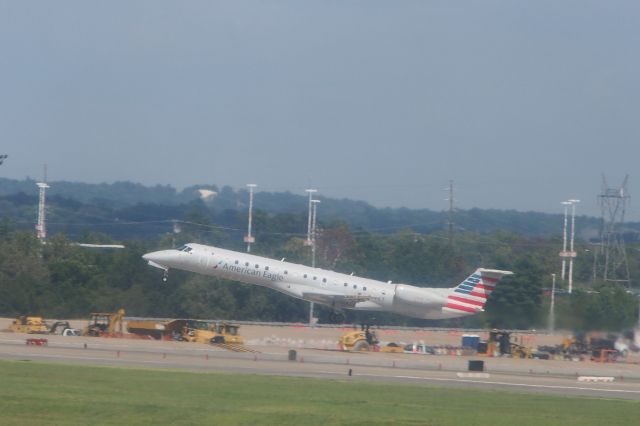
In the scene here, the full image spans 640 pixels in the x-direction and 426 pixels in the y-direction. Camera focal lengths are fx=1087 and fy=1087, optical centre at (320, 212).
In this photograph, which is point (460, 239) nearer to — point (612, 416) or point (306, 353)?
point (306, 353)

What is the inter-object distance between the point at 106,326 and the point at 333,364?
19106 millimetres

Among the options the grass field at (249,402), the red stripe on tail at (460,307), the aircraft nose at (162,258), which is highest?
the aircraft nose at (162,258)

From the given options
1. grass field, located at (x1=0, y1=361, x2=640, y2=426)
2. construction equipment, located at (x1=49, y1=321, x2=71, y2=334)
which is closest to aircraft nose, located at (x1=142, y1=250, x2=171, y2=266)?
construction equipment, located at (x1=49, y1=321, x2=71, y2=334)

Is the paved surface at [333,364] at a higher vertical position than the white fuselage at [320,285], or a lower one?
lower

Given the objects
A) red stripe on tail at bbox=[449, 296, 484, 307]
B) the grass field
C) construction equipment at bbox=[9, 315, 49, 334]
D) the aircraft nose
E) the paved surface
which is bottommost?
the grass field

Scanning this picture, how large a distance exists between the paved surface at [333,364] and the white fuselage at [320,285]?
127 inches

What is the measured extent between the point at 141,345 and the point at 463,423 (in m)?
30.3

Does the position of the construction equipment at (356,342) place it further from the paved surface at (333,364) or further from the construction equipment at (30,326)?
the construction equipment at (30,326)

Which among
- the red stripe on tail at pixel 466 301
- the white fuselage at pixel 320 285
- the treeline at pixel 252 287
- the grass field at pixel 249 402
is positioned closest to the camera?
the grass field at pixel 249 402

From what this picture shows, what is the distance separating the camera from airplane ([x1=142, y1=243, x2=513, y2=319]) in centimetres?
6341

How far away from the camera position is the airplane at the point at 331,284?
63406mm

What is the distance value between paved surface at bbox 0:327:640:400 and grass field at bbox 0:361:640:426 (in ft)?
11.6

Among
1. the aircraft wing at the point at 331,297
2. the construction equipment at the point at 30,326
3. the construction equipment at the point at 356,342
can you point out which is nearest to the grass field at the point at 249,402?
the construction equipment at the point at 356,342

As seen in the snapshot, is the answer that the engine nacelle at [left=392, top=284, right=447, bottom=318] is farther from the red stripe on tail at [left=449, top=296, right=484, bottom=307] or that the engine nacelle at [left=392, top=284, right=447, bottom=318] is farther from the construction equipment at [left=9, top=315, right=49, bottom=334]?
the construction equipment at [left=9, top=315, right=49, bottom=334]
